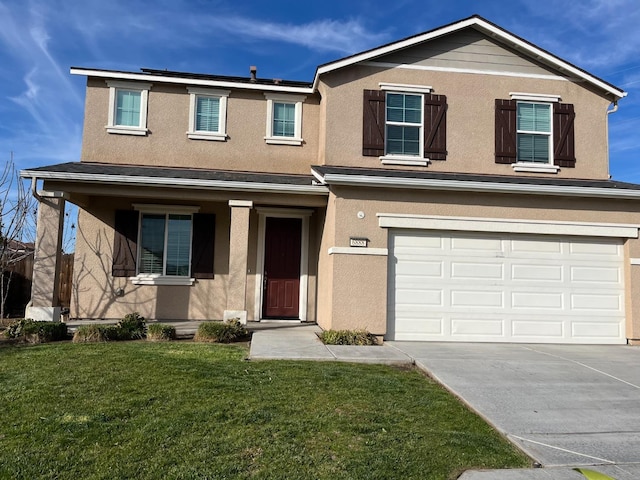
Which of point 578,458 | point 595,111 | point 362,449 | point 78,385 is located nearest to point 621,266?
point 595,111

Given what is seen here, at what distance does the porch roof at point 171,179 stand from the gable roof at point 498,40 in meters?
2.69

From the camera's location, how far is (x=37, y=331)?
28.8 ft

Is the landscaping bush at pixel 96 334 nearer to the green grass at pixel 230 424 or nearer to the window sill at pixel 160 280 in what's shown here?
the green grass at pixel 230 424

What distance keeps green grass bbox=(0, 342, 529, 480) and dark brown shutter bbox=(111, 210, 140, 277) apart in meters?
4.69

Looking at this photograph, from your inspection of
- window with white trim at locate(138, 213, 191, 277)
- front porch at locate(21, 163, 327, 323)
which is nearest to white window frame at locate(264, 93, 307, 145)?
front porch at locate(21, 163, 327, 323)

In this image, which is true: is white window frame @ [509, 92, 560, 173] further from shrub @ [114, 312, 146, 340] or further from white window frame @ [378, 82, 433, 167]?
shrub @ [114, 312, 146, 340]

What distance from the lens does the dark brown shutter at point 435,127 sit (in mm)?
11062

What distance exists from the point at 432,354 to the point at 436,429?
352cm

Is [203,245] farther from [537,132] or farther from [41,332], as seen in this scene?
[537,132]

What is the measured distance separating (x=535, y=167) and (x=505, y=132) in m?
1.04

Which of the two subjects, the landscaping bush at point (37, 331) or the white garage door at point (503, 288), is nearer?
the landscaping bush at point (37, 331)

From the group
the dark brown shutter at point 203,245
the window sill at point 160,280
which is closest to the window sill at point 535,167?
the dark brown shutter at point 203,245

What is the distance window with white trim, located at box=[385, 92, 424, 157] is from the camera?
1115 cm

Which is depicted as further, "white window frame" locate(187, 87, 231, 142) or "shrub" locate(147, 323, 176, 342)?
"white window frame" locate(187, 87, 231, 142)
